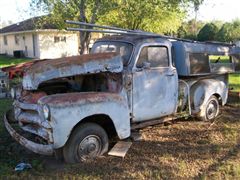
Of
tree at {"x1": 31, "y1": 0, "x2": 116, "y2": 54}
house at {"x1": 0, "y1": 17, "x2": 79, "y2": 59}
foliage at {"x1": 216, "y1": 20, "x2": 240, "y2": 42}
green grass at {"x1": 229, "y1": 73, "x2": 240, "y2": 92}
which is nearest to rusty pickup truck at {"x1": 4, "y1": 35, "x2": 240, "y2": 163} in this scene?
green grass at {"x1": 229, "y1": 73, "x2": 240, "y2": 92}

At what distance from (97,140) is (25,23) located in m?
26.9

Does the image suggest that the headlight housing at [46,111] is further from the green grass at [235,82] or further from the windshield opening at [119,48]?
the green grass at [235,82]

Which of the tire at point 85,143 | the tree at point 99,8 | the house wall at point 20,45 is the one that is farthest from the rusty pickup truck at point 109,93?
the house wall at point 20,45

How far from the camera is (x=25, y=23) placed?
3092 cm

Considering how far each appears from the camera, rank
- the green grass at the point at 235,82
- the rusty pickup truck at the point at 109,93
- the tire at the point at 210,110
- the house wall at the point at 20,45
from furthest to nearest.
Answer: the house wall at the point at 20,45
the green grass at the point at 235,82
the tire at the point at 210,110
the rusty pickup truck at the point at 109,93

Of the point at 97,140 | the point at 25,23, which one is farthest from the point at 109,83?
the point at 25,23

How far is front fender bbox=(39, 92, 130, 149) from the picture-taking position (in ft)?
17.5

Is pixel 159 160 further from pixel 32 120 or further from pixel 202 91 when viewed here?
pixel 202 91

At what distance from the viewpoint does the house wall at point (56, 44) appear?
29906mm

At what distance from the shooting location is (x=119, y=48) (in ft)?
23.0

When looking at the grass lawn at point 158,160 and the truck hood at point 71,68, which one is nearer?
the grass lawn at point 158,160

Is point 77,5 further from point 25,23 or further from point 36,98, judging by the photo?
point 25,23

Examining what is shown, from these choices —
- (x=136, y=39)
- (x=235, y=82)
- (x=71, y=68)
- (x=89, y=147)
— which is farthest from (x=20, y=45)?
(x=89, y=147)

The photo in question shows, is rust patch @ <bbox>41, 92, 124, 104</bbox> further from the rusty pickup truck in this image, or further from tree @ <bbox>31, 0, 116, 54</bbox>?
tree @ <bbox>31, 0, 116, 54</bbox>
